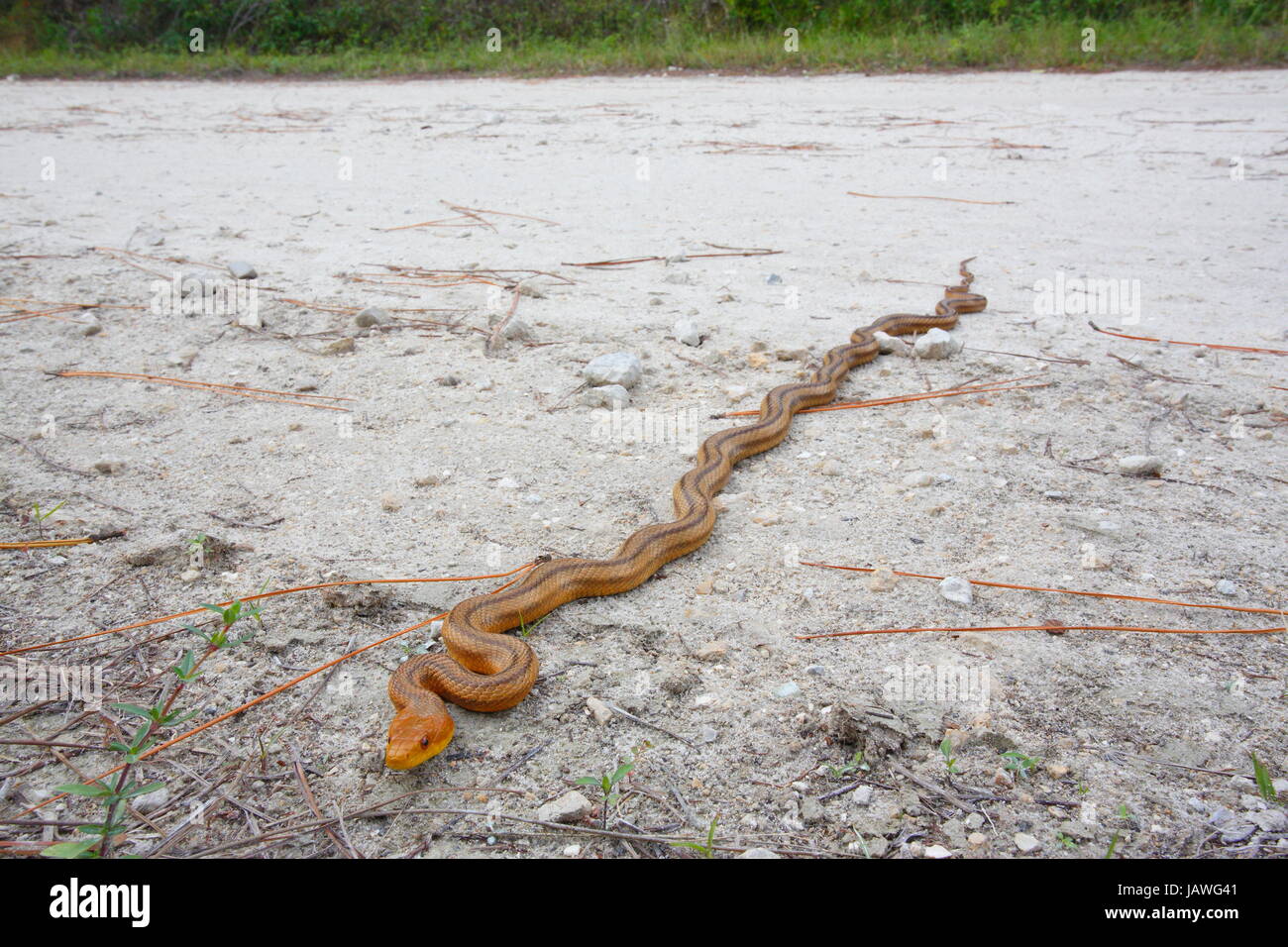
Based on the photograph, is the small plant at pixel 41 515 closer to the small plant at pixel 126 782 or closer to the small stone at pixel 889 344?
the small plant at pixel 126 782

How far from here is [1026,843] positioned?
2.21 metres

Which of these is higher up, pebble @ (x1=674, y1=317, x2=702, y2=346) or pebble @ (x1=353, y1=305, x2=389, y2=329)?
pebble @ (x1=353, y1=305, x2=389, y2=329)

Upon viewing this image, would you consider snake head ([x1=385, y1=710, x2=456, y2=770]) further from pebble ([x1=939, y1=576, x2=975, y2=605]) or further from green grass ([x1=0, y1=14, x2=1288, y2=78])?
green grass ([x1=0, y1=14, x2=1288, y2=78])

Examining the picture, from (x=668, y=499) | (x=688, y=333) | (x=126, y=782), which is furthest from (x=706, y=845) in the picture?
(x=688, y=333)

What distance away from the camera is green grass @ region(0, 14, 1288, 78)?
1201 centimetres

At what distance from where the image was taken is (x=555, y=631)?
3.09m

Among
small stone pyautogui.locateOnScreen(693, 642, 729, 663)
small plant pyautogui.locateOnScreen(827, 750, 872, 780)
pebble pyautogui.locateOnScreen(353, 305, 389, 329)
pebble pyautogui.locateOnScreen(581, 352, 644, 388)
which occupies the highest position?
pebble pyautogui.locateOnScreen(353, 305, 389, 329)

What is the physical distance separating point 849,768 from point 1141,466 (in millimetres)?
2251

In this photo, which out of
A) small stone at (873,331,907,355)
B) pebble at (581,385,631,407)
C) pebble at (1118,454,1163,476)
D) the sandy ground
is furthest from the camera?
small stone at (873,331,907,355)

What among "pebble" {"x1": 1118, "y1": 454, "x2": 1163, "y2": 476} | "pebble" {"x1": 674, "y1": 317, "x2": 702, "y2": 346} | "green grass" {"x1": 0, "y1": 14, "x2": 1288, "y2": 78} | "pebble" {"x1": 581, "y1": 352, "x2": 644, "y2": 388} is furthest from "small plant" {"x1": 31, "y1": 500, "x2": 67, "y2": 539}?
"green grass" {"x1": 0, "y1": 14, "x2": 1288, "y2": 78}

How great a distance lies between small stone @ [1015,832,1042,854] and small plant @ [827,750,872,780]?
0.41 meters

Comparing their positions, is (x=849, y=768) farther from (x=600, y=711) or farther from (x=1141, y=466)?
(x=1141, y=466)
